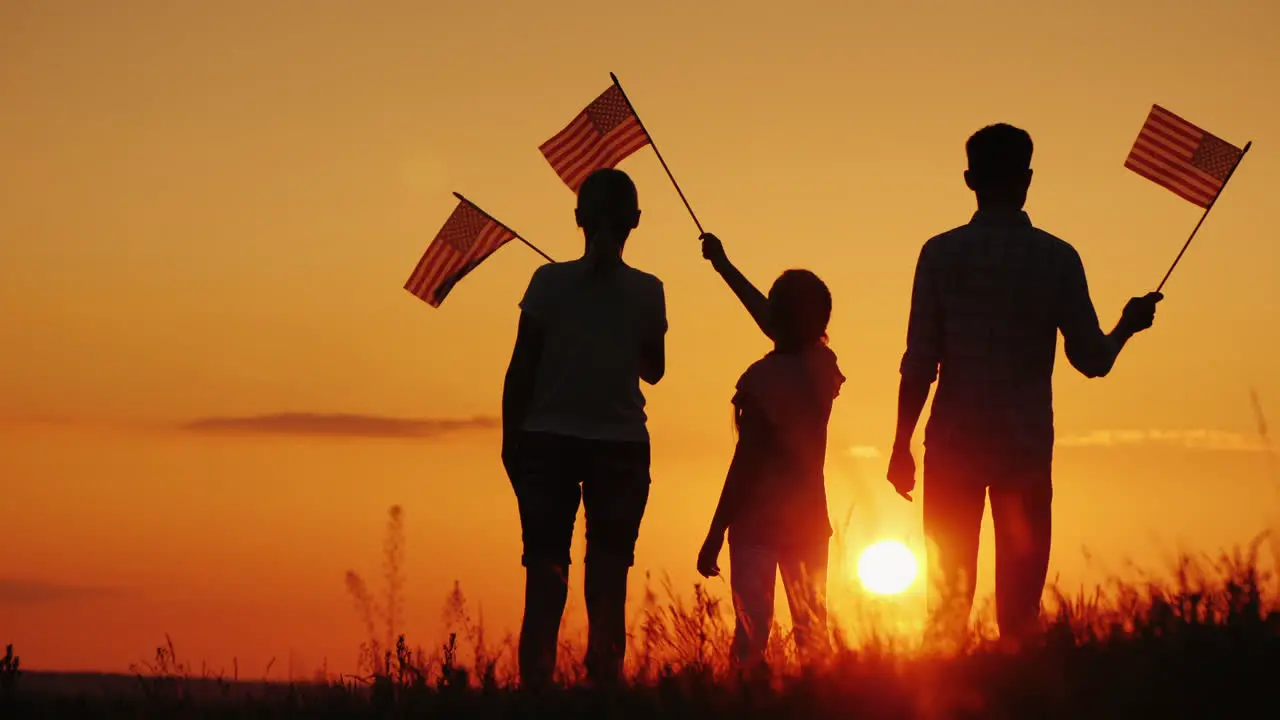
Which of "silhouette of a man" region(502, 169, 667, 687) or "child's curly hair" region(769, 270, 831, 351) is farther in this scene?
"child's curly hair" region(769, 270, 831, 351)

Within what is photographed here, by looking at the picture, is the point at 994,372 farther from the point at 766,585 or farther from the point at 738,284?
the point at 738,284

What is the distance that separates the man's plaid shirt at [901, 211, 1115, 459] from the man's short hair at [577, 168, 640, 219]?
1322mm

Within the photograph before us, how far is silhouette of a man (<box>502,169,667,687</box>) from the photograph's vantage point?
7410 millimetres

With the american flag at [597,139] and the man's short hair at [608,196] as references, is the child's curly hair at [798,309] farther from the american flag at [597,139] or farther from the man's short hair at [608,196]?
the american flag at [597,139]

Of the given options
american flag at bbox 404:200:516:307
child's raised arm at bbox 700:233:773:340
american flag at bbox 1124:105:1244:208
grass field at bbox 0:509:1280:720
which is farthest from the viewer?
american flag at bbox 404:200:516:307

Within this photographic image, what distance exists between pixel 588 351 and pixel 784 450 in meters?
1.04

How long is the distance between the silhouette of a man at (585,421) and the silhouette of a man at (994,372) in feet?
3.86

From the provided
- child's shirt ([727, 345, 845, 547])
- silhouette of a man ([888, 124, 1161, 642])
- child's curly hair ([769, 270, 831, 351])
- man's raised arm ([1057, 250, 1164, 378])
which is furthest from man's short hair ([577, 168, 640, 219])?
man's raised arm ([1057, 250, 1164, 378])

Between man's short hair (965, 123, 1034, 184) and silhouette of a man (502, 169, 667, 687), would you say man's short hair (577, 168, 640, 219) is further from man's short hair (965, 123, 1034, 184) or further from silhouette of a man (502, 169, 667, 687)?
man's short hair (965, 123, 1034, 184)

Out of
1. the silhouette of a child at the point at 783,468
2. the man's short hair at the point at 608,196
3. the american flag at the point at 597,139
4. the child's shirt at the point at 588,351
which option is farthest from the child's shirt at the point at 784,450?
the american flag at the point at 597,139

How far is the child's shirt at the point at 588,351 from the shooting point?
7.41 m

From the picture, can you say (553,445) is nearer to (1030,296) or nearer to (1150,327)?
(1030,296)

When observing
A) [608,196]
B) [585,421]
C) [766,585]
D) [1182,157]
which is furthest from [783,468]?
[1182,157]

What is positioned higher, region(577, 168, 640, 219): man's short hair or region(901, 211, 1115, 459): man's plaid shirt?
region(577, 168, 640, 219): man's short hair
